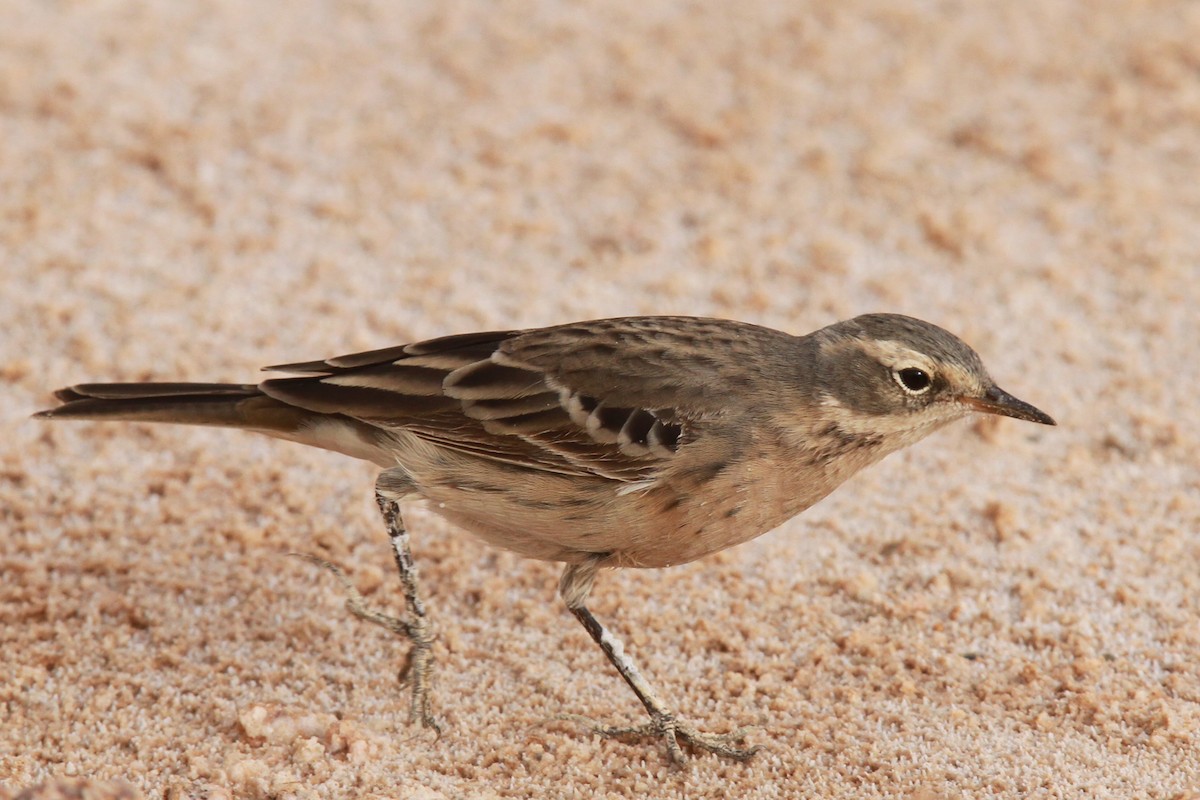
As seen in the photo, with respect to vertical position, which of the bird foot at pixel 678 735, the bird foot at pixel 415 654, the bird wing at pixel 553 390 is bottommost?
the bird foot at pixel 678 735

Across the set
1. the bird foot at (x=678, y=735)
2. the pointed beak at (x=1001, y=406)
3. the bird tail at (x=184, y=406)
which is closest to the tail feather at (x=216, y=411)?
the bird tail at (x=184, y=406)

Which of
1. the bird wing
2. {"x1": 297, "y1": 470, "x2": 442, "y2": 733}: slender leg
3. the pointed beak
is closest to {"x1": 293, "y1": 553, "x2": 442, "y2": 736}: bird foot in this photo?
{"x1": 297, "y1": 470, "x2": 442, "y2": 733}: slender leg

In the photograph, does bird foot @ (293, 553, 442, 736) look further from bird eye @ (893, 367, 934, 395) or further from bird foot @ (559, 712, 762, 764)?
bird eye @ (893, 367, 934, 395)

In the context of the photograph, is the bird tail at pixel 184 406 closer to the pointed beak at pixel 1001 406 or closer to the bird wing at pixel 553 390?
the bird wing at pixel 553 390

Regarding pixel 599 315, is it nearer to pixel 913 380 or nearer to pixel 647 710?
Answer: pixel 913 380

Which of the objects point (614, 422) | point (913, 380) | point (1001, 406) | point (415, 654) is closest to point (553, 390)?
point (614, 422)

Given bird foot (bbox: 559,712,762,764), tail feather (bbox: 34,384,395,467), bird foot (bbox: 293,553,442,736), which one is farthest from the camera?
tail feather (bbox: 34,384,395,467)
